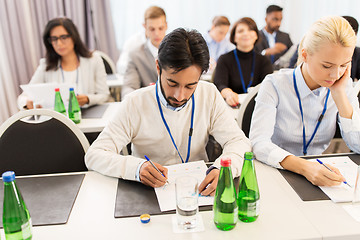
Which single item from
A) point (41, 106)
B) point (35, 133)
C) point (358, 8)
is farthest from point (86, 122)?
point (358, 8)

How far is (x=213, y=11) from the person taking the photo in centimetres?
505

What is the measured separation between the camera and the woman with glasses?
2684 millimetres

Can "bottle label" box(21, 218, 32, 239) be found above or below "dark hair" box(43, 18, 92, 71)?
below

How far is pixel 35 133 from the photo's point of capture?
5.11 feet

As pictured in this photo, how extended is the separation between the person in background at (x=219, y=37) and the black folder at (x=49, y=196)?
3194 millimetres

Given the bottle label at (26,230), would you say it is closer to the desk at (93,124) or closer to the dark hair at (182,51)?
the dark hair at (182,51)

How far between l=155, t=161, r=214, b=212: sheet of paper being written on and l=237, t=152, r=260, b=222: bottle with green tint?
13 cm

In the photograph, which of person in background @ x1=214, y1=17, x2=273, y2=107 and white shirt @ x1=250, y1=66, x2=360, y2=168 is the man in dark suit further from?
white shirt @ x1=250, y1=66, x2=360, y2=168

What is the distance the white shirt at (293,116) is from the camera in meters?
1.55

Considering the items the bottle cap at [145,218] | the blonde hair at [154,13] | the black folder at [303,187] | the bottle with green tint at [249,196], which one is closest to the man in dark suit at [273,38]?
the blonde hair at [154,13]

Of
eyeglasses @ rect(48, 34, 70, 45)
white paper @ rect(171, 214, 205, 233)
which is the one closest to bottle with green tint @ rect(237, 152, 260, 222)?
white paper @ rect(171, 214, 205, 233)

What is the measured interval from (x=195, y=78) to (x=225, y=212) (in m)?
0.52

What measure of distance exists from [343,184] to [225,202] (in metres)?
0.54

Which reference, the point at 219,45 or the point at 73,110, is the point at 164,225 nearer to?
the point at 73,110
